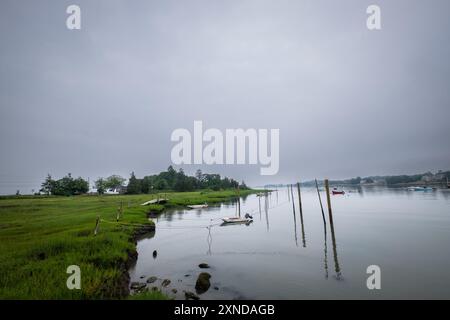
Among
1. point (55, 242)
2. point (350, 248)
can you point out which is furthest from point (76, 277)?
point (350, 248)

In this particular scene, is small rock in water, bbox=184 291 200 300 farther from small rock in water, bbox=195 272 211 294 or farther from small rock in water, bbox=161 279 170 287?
small rock in water, bbox=161 279 170 287

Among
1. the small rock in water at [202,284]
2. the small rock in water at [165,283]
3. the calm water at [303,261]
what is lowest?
the calm water at [303,261]

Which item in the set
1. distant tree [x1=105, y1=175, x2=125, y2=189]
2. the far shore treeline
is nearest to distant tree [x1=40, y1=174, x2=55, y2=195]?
the far shore treeline

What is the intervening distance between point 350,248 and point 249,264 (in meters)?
10.8

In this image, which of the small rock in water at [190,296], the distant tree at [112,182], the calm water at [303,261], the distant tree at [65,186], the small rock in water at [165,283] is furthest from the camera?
the distant tree at [112,182]

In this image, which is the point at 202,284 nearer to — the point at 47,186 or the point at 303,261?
the point at 303,261

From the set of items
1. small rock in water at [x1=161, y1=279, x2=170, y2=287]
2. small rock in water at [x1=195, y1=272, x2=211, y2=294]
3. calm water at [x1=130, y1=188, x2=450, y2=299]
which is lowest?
calm water at [x1=130, y1=188, x2=450, y2=299]

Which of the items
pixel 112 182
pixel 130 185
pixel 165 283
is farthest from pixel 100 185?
pixel 165 283

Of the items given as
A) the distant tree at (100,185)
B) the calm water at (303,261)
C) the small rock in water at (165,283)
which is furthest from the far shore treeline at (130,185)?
the small rock in water at (165,283)

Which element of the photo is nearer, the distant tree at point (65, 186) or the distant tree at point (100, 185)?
the distant tree at point (65, 186)

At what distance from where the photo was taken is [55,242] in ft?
46.2

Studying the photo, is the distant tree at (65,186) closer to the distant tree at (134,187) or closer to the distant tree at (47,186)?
the distant tree at (47,186)
